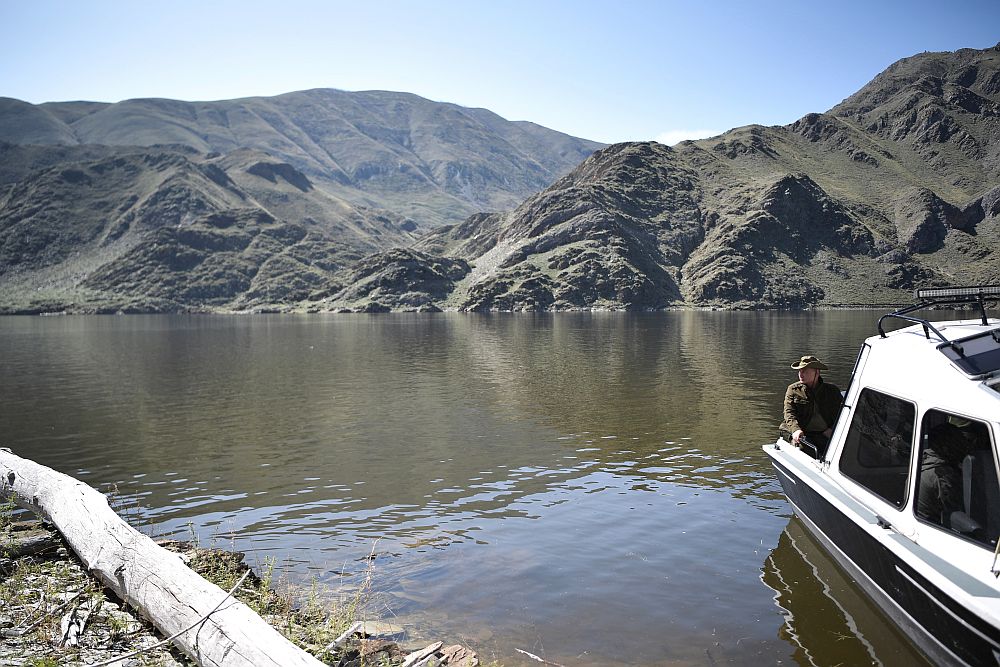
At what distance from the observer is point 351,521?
51.0 feet

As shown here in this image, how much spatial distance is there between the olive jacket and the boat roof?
304 centimetres

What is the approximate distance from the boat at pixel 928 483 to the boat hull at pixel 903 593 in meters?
0.02

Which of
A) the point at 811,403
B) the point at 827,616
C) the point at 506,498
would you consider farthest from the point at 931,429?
the point at 506,498

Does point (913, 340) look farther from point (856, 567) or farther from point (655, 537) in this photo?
point (655, 537)

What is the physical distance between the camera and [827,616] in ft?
33.7

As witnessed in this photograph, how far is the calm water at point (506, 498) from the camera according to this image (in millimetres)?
10109

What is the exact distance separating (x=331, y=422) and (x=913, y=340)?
2368 cm

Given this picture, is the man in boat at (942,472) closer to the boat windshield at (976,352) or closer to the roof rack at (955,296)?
the boat windshield at (976,352)

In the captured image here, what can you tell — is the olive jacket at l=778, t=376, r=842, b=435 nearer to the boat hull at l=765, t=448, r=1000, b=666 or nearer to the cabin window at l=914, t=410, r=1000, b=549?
the boat hull at l=765, t=448, r=1000, b=666

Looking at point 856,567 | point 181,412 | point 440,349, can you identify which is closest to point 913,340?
point 856,567

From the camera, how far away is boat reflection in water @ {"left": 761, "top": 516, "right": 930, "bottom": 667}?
9125mm

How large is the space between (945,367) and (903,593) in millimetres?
2806

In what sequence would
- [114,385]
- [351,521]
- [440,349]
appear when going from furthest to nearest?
1. [440,349]
2. [114,385]
3. [351,521]

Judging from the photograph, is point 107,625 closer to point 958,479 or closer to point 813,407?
point 958,479
